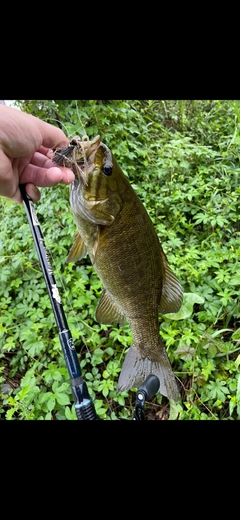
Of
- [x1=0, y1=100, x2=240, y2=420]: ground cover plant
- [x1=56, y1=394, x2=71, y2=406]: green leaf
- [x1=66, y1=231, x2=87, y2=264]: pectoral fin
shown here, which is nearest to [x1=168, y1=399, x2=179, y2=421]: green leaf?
[x1=0, y1=100, x2=240, y2=420]: ground cover plant

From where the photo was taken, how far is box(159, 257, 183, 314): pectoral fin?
153 centimetres

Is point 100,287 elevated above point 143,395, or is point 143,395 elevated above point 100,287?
point 143,395

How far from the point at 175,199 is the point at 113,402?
163cm

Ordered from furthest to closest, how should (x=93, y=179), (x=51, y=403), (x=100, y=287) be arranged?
1. (x=100, y=287)
2. (x=51, y=403)
3. (x=93, y=179)

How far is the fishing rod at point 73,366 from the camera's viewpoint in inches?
45.1

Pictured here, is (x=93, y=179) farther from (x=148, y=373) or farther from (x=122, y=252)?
(x=148, y=373)

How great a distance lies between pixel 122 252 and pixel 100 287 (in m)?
1.15

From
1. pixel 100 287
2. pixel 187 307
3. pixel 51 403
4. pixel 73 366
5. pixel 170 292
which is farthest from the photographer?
pixel 100 287

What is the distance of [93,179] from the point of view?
4.28 ft

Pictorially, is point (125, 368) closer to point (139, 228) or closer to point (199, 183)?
point (139, 228)

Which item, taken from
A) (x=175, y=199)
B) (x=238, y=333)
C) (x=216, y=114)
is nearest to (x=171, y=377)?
(x=238, y=333)

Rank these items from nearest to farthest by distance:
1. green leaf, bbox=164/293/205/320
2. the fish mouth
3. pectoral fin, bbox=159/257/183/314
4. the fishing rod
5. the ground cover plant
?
1. the fishing rod
2. the fish mouth
3. pectoral fin, bbox=159/257/183/314
4. the ground cover plant
5. green leaf, bbox=164/293/205/320

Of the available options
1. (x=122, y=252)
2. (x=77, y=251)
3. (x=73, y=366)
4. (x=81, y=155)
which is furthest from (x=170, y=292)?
(x=81, y=155)

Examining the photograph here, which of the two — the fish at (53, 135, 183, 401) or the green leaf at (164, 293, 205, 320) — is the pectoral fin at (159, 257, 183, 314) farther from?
the green leaf at (164, 293, 205, 320)
